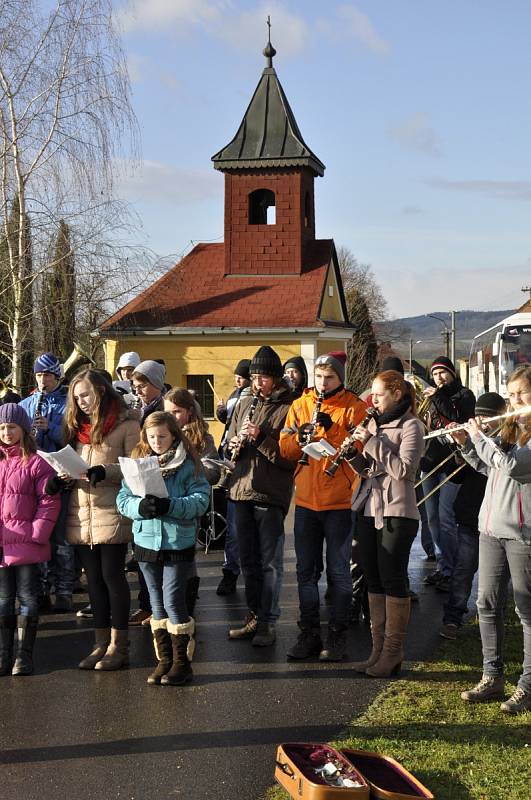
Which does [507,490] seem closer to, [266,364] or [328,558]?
[328,558]

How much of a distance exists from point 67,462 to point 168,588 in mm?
1057

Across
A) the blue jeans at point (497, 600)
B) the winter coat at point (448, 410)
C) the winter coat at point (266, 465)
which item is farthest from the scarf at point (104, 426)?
the winter coat at point (448, 410)

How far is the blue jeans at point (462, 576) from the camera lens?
310 inches

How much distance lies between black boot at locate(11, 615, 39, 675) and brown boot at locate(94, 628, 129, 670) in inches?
18.2

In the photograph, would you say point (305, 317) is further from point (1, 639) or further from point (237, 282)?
point (1, 639)

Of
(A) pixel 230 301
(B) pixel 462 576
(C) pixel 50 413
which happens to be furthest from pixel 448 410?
(A) pixel 230 301

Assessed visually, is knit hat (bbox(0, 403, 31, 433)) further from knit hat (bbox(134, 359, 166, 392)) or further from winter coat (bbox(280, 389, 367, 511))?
winter coat (bbox(280, 389, 367, 511))

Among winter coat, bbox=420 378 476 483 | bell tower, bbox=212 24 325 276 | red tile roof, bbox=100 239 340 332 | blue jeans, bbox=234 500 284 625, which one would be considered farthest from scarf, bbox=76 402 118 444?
bell tower, bbox=212 24 325 276

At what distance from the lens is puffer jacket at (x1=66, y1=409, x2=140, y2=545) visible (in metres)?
6.99

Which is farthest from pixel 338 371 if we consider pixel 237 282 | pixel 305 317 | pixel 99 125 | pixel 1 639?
pixel 237 282

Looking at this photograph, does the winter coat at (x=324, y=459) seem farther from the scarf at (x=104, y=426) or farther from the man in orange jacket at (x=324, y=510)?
the scarf at (x=104, y=426)

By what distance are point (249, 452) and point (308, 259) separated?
2621cm

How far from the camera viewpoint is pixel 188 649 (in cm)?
679

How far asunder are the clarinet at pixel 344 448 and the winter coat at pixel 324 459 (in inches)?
10.4
